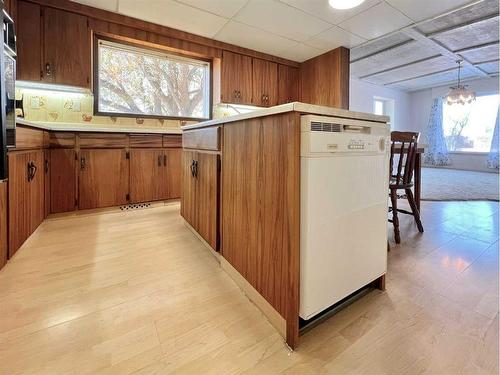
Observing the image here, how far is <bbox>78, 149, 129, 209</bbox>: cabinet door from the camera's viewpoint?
8.56ft

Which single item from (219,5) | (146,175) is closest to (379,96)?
(219,5)

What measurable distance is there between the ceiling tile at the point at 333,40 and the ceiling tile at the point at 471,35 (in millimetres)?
1408

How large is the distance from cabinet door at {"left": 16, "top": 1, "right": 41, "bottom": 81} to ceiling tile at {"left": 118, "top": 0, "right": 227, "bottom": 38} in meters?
0.81

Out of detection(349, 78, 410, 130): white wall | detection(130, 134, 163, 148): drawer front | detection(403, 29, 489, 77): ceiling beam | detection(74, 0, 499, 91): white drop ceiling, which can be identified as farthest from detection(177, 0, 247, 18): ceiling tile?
detection(349, 78, 410, 130): white wall

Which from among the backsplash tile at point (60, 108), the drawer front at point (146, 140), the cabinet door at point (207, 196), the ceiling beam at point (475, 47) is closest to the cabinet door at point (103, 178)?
the drawer front at point (146, 140)

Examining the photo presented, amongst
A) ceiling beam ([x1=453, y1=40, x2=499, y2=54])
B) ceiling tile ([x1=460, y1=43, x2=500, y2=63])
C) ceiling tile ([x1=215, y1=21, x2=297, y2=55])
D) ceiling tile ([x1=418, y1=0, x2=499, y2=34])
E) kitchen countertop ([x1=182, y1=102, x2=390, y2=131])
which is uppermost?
ceiling tile ([x1=460, y1=43, x2=500, y2=63])

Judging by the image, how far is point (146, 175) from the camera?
117 inches

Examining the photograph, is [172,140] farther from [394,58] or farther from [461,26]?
[394,58]

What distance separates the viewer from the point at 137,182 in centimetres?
292

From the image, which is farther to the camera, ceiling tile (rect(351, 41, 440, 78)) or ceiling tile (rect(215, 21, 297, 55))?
ceiling tile (rect(351, 41, 440, 78))

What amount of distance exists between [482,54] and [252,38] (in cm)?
450

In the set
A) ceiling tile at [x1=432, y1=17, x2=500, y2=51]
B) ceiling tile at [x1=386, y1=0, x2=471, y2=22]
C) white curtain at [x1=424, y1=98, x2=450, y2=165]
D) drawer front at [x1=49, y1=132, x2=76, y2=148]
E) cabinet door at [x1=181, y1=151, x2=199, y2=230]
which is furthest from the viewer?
white curtain at [x1=424, y1=98, x2=450, y2=165]

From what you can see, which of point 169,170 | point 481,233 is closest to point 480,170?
point 481,233

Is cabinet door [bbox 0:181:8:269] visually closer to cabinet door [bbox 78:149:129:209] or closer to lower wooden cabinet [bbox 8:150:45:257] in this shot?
lower wooden cabinet [bbox 8:150:45:257]
